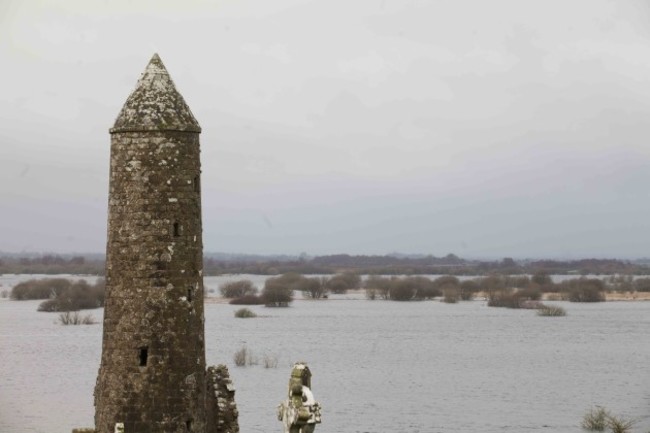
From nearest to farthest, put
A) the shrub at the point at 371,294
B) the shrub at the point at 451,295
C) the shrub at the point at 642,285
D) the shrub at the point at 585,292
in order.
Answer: the shrub at the point at 451,295 → the shrub at the point at 585,292 → the shrub at the point at 371,294 → the shrub at the point at 642,285

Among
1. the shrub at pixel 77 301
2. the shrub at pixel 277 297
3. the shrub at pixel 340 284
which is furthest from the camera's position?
the shrub at pixel 340 284

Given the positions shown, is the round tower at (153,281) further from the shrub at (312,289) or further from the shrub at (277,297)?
the shrub at (312,289)

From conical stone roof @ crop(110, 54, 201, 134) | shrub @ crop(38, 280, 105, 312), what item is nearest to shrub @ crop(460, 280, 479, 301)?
shrub @ crop(38, 280, 105, 312)

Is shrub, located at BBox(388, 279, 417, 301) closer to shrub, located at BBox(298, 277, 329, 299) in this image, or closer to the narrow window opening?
shrub, located at BBox(298, 277, 329, 299)

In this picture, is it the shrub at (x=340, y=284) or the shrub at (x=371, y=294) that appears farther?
the shrub at (x=340, y=284)

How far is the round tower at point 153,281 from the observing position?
15.2 metres

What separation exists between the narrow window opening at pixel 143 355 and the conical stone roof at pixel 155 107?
2.70 meters

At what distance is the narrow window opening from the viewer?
49.9ft

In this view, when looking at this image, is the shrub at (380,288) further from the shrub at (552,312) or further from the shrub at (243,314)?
the shrub at (243,314)

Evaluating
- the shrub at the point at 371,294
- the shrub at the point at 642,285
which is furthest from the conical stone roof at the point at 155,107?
the shrub at the point at 642,285

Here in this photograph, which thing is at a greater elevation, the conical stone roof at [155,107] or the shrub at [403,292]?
the conical stone roof at [155,107]

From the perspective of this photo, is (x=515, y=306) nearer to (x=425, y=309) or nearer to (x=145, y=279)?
(x=425, y=309)

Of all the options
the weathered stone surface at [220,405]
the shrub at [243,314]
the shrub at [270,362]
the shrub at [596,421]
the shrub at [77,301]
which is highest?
the shrub at [77,301]

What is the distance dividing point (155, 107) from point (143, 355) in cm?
308
